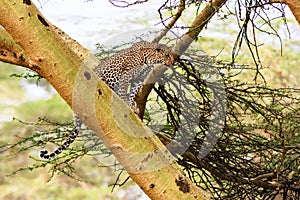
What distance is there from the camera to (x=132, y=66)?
1843mm

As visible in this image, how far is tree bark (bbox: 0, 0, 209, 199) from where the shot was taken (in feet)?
3.99

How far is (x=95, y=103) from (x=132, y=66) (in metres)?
0.62

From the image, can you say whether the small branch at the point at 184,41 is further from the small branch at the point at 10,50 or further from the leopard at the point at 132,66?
the small branch at the point at 10,50

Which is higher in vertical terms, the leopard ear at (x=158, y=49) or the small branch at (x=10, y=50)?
the leopard ear at (x=158, y=49)

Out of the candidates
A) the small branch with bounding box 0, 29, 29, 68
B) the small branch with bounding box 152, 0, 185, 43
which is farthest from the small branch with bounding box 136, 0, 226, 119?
the small branch with bounding box 0, 29, 29, 68

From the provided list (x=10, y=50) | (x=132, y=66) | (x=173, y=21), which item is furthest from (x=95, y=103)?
(x=173, y=21)

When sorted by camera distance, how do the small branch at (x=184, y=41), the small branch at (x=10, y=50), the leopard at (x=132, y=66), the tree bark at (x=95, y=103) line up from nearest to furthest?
the tree bark at (x=95, y=103)
the small branch at (x=10, y=50)
the leopard at (x=132, y=66)
the small branch at (x=184, y=41)

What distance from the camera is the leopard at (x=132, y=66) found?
176 cm

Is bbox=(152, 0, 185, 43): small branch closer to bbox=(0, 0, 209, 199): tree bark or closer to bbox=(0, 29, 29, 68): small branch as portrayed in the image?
bbox=(0, 29, 29, 68): small branch

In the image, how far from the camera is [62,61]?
48.4 inches

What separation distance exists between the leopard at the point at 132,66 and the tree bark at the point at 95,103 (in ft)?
1.52

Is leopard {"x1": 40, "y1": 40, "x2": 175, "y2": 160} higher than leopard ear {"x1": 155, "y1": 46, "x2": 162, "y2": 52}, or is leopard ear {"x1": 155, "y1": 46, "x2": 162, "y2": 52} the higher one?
leopard ear {"x1": 155, "y1": 46, "x2": 162, "y2": 52}

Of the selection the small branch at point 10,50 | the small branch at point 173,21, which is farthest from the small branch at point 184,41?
the small branch at point 10,50

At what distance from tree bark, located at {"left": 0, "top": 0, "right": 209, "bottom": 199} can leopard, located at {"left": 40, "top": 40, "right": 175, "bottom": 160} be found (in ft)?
1.52
